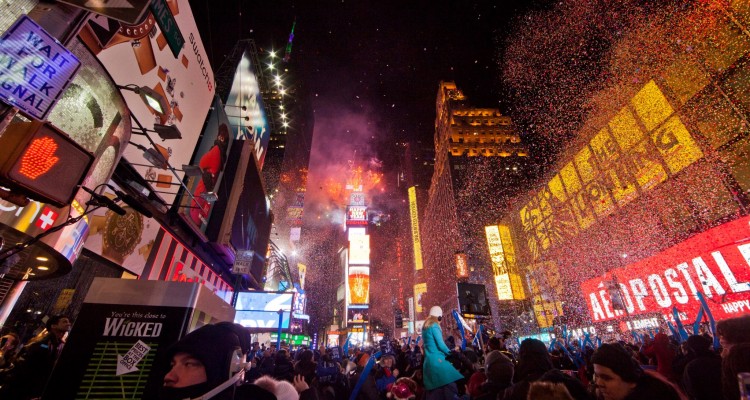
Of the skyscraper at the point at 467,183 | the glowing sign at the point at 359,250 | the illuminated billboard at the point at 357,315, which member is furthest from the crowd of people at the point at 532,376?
the skyscraper at the point at 467,183

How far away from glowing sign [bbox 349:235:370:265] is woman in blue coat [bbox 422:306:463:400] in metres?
45.7

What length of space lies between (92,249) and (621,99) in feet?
121

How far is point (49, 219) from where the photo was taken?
17.1 feet

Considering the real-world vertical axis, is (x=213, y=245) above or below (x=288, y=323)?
above

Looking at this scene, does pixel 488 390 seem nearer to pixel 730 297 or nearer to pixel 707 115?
pixel 730 297

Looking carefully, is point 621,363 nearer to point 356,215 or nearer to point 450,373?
point 450,373

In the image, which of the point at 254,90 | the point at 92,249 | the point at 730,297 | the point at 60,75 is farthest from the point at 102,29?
the point at 730,297

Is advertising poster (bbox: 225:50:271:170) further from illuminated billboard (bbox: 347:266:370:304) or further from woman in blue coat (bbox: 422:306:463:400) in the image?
illuminated billboard (bbox: 347:266:370:304)

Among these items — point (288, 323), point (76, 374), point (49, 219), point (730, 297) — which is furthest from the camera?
point (288, 323)

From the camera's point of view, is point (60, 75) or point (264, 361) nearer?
point (60, 75)

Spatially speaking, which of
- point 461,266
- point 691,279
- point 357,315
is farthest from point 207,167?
point 357,315

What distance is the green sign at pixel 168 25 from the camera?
7924mm

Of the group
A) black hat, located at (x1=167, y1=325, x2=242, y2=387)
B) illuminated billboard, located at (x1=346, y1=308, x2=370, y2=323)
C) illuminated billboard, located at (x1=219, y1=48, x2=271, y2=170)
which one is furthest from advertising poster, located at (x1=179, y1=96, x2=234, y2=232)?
illuminated billboard, located at (x1=346, y1=308, x2=370, y2=323)

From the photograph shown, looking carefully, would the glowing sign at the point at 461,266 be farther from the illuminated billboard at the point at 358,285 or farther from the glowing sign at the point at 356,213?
the glowing sign at the point at 356,213
